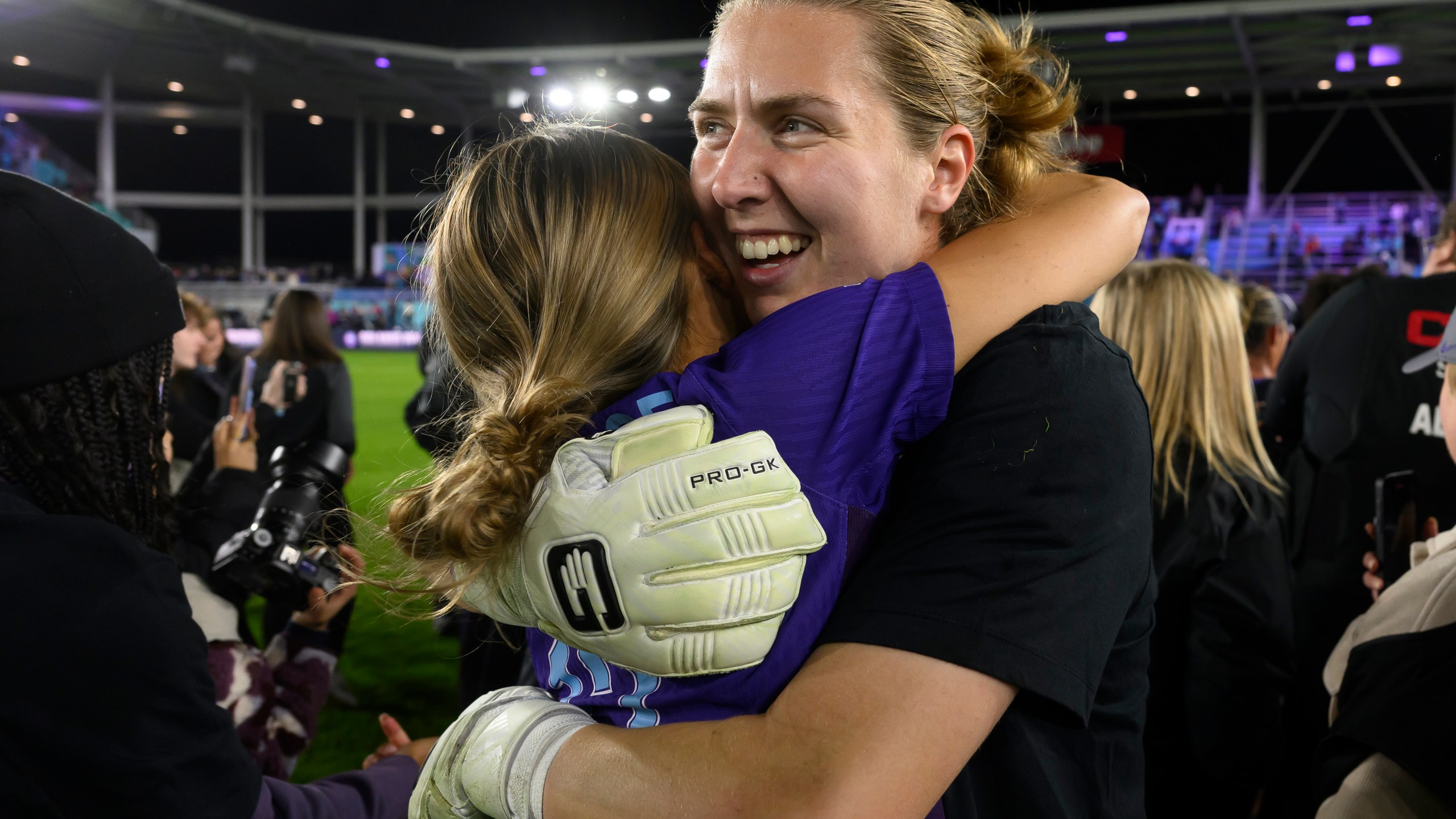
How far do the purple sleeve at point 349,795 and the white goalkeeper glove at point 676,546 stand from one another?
77cm

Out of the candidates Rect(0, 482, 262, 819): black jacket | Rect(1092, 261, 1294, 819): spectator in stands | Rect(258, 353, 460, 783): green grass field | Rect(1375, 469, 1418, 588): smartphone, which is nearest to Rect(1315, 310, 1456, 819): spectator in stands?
Rect(1375, 469, 1418, 588): smartphone

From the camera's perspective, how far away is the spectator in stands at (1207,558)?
255 centimetres

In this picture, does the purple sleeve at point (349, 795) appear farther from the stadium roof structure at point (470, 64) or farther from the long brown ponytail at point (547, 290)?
the stadium roof structure at point (470, 64)

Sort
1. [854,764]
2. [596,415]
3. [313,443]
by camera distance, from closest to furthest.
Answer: [854,764]
[596,415]
[313,443]

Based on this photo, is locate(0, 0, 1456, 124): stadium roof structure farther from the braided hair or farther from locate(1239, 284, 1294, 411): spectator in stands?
the braided hair

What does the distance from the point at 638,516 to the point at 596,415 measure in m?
0.28

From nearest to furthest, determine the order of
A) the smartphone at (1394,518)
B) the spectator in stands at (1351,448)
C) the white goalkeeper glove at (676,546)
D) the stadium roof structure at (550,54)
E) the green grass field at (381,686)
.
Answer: the white goalkeeper glove at (676,546) < the smartphone at (1394,518) < the spectator in stands at (1351,448) < the green grass field at (381,686) < the stadium roof structure at (550,54)

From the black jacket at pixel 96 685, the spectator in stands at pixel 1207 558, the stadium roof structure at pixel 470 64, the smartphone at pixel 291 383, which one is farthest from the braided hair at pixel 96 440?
the stadium roof structure at pixel 470 64

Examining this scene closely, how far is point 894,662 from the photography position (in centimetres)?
103

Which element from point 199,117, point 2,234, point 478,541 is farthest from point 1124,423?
point 199,117

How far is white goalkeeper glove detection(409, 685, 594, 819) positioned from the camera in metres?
1.09

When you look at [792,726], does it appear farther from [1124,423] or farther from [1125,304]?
[1125,304]

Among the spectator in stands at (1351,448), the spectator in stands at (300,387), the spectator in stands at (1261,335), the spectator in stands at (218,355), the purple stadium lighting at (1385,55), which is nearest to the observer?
the spectator in stands at (1351,448)

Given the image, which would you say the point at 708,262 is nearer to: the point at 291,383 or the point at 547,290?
the point at 547,290
